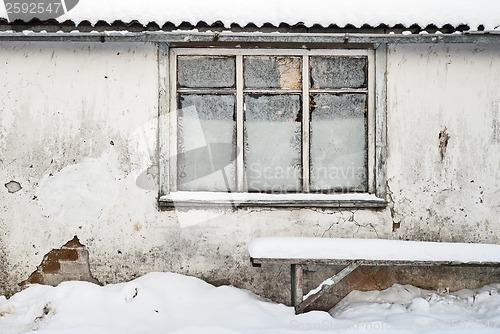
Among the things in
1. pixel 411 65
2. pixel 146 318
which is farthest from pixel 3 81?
pixel 411 65

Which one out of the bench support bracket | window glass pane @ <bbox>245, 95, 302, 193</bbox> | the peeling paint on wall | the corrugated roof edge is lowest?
the bench support bracket

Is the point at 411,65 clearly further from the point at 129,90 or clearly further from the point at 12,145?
the point at 12,145

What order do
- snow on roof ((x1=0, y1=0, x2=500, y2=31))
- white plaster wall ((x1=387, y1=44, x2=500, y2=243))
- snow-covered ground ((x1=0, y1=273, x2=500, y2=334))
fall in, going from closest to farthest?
snow-covered ground ((x1=0, y1=273, x2=500, y2=334))
snow on roof ((x1=0, y1=0, x2=500, y2=31))
white plaster wall ((x1=387, y1=44, x2=500, y2=243))

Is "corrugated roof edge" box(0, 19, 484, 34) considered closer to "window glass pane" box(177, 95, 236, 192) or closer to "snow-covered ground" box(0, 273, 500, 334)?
"window glass pane" box(177, 95, 236, 192)

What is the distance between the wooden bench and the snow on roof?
210 cm

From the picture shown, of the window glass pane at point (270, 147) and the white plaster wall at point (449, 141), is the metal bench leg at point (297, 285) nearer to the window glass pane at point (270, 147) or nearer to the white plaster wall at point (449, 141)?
the window glass pane at point (270, 147)

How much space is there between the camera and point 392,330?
13.5ft

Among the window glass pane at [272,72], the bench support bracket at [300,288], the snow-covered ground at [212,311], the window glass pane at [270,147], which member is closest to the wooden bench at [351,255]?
the bench support bracket at [300,288]

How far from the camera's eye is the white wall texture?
4957 mm

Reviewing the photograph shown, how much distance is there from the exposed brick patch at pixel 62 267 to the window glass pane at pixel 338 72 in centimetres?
301

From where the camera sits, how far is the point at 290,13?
4.79 m

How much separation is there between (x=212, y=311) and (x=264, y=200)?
1218mm

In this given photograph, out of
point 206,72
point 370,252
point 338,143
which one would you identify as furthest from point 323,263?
point 206,72

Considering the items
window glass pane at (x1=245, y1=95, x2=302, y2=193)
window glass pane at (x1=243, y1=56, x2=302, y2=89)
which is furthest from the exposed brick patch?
window glass pane at (x1=243, y1=56, x2=302, y2=89)
